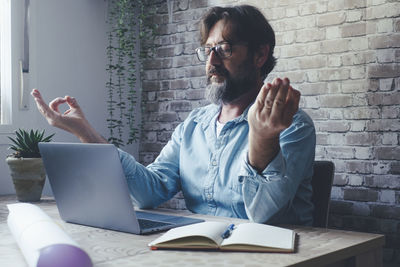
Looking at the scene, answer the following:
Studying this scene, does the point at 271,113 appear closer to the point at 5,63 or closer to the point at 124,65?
the point at 5,63

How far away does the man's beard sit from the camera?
2164 millimetres

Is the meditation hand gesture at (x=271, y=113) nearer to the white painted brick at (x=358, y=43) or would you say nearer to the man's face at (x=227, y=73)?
the man's face at (x=227, y=73)

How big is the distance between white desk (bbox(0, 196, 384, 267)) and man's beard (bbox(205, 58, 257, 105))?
0.82m

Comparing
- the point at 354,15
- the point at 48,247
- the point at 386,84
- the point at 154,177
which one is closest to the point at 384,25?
the point at 354,15

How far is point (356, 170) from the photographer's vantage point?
250 cm

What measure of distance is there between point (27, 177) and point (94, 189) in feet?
2.88

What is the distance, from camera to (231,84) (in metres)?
2.15

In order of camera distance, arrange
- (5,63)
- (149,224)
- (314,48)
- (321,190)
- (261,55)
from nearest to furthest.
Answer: (149,224) < (321,190) < (261,55) < (314,48) < (5,63)

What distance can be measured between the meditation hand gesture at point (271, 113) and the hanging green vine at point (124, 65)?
1.90 m

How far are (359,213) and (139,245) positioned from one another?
159 centimetres

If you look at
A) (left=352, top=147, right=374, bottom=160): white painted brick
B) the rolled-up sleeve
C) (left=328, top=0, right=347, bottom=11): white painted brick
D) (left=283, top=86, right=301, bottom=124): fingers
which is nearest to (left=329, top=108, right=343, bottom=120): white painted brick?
(left=352, top=147, right=374, bottom=160): white painted brick

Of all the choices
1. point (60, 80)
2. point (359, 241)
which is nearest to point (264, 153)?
point (359, 241)

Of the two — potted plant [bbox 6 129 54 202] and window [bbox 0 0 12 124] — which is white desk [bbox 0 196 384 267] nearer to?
potted plant [bbox 6 129 54 202]

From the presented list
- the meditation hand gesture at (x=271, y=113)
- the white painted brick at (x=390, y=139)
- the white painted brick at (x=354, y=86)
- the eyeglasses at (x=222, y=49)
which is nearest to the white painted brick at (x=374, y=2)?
the white painted brick at (x=354, y=86)
